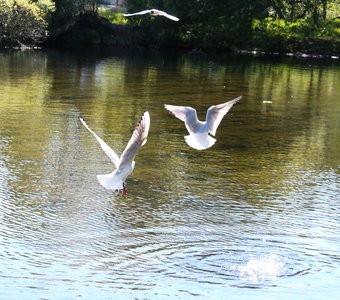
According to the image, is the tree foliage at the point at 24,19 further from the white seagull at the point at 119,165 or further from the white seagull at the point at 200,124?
the white seagull at the point at 119,165

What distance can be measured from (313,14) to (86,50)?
23773 millimetres

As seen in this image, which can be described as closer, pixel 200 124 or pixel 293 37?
pixel 200 124

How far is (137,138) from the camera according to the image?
1018cm

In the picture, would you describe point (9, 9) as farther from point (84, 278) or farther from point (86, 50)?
point (84, 278)

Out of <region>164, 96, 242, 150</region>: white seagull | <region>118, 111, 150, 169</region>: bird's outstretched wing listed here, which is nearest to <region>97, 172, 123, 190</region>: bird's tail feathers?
<region>118, 111, 150, 169</region>: bird's outstretched wing

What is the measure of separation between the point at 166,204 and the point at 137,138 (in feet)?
17.9

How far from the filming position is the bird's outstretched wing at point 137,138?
31.7ft

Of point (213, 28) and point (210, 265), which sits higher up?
point (213, 28)

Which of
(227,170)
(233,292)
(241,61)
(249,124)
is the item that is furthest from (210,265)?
(241,61)

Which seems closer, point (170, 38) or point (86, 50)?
point (86, 50)

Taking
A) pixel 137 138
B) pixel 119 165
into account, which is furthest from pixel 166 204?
pixel 137 138

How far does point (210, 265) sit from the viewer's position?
40.0 feet

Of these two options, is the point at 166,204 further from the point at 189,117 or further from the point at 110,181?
the point at 110,181

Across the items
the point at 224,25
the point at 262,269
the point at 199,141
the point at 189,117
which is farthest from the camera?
the point at 224,25
